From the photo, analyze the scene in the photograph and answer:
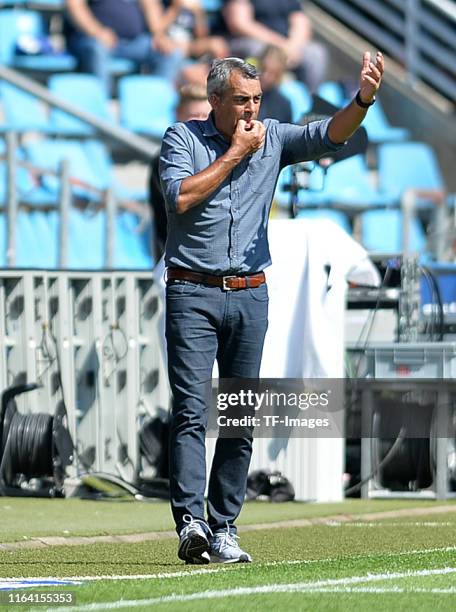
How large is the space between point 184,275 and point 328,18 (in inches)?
592

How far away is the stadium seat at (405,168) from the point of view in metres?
19.2

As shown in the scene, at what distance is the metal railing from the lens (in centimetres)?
2023

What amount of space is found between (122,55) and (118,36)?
9.3 inches

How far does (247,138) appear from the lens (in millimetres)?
6242

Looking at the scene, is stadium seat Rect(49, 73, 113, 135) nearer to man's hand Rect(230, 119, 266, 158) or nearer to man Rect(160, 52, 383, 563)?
man Rect(160, 52, 383, 563)

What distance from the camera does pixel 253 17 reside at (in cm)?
1942

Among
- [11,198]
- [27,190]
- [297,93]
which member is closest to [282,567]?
[11,198]

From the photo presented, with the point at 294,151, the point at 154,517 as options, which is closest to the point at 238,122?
the point at 294,151

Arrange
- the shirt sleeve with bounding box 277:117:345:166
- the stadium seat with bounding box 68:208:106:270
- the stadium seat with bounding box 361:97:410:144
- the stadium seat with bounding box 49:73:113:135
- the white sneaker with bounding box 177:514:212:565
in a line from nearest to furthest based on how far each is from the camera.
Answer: the white sneaker with bounding box 177:514:212:565 → the shirt sleeve with bounding box 277:117:345:166 → the stadium seat with bounding box 68:208:106:270 → the stadium seat with bounding box 49:73:113:135 → the stadium seat with bounding box 361:97:410:144

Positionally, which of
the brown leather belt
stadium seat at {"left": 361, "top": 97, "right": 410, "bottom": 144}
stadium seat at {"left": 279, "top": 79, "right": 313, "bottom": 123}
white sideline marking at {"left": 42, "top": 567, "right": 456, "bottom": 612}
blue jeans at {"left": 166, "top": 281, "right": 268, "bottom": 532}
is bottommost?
white sideline marking at {"left": 42, "top": 567, "right": 456, "bottom": 612}

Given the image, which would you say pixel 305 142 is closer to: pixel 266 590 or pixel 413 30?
pixel 266 590

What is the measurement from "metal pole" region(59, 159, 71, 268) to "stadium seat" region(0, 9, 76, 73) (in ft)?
13.3

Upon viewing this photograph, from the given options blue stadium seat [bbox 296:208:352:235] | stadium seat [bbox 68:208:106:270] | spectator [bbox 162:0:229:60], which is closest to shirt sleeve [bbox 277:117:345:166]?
stadium seat [bbox 68:208:106:270]

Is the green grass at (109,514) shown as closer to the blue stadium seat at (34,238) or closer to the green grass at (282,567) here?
the green grass at (282,567)
